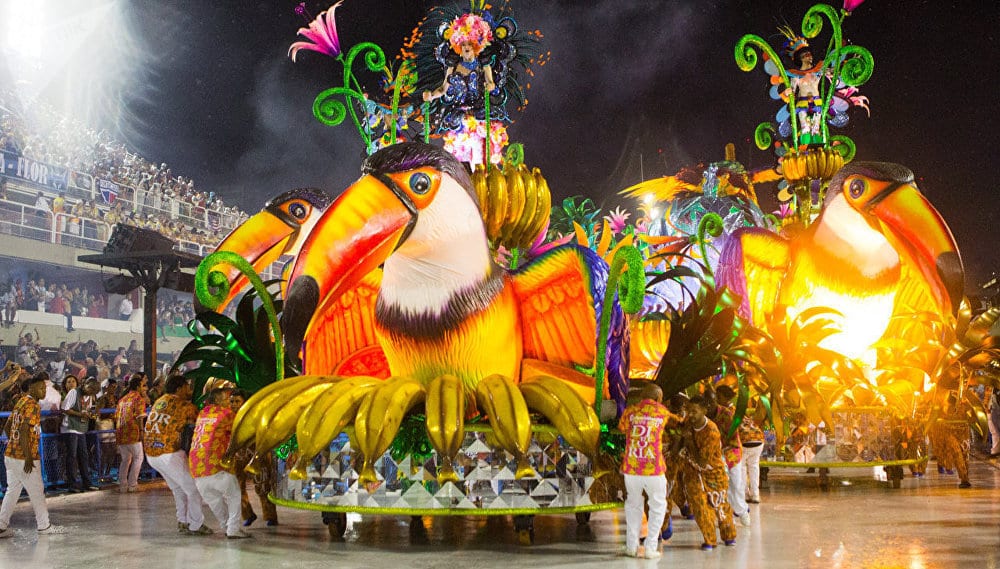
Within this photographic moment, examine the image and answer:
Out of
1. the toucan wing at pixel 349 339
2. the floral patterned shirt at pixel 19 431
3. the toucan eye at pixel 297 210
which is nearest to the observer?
the floral patterned shirt at pixel 19 431

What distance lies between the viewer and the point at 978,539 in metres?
6.01

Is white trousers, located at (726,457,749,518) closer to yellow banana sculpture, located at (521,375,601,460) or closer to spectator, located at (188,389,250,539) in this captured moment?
yellow banana sculpture, located at (521,375,601,460)

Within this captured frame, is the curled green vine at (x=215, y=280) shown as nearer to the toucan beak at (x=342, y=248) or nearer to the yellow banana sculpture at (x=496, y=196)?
the toucan beak at (x=342, y=248)

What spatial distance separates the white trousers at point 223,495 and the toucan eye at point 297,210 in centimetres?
222

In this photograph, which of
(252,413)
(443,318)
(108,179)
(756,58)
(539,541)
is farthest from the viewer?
(108,179)

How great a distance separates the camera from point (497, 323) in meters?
6.32

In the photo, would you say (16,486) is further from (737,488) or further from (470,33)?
Answer: (737,488)

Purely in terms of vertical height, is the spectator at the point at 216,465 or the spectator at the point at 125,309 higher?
the spectator at the point at 125,309

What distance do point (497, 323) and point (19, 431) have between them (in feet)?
12.2

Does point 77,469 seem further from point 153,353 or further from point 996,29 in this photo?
point 996,29

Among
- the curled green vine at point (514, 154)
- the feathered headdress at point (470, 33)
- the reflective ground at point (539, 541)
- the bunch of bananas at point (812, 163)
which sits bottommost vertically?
the reflective ground at point (539, 541)

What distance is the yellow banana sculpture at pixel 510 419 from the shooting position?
5613 millimetres

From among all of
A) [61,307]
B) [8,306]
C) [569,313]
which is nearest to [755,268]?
[569,313]

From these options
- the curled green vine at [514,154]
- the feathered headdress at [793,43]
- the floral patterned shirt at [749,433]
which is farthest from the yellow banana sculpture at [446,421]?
the feathered headdress at [793,43]
